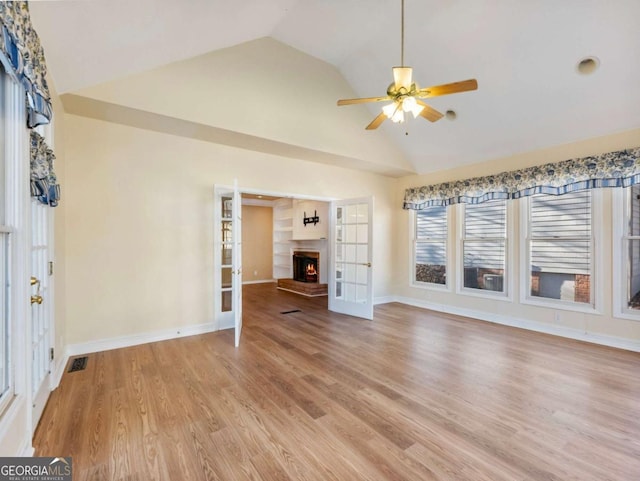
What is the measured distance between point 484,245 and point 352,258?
2375mm

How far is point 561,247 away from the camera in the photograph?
4457mm

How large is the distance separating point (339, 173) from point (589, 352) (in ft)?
15.0

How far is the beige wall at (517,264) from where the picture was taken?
13.0 feet

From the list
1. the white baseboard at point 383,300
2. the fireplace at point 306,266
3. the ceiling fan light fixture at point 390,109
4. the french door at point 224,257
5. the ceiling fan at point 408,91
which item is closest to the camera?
the ceiling fan at point 408,91

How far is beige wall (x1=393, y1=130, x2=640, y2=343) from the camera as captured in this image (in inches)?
155

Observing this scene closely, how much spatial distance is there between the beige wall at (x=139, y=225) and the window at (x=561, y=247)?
4416 millimetres

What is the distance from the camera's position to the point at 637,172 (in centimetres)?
368

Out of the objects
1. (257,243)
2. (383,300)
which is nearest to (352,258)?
(383,300)

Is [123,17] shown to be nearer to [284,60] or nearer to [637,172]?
[284,60]

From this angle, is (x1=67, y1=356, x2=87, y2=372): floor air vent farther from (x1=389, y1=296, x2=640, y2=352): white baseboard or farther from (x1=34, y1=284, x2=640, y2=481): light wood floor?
(x1=389, y1=296, x2=640, y2=352): white baseboard

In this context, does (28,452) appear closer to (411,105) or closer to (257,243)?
(411,105)

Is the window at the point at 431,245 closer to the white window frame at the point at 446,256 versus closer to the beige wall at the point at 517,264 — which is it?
the white window frame at the point at 446,256

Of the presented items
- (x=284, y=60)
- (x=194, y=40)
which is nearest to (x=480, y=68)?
(x=284, y=60)

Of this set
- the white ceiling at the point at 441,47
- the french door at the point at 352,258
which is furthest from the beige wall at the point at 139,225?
the french door at the point at 352,258
